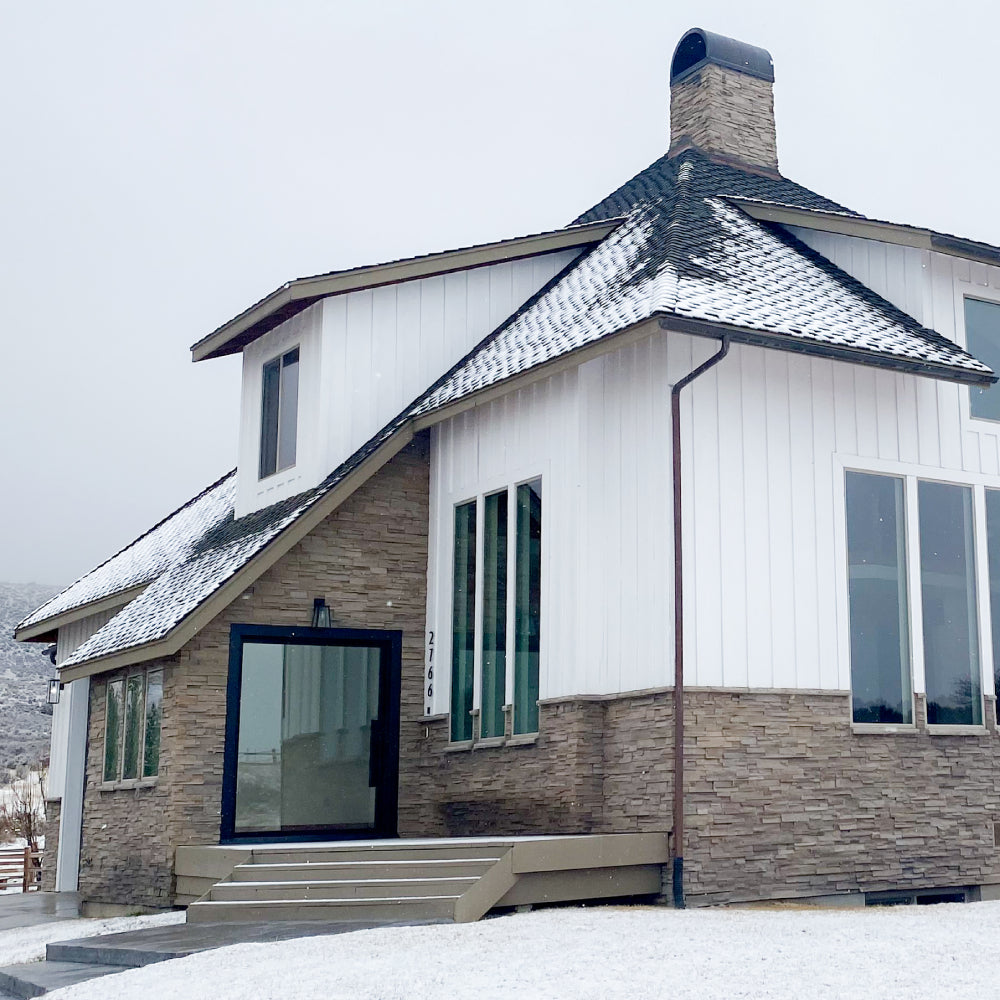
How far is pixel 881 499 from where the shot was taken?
11297mm

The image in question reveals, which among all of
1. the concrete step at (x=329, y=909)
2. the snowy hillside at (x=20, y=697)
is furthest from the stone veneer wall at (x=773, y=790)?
the snowy hillside at (x=20, y=697)

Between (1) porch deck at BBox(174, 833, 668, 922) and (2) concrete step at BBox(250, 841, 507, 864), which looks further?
(2) concrete step at BBox(250, 841, 507, 864)

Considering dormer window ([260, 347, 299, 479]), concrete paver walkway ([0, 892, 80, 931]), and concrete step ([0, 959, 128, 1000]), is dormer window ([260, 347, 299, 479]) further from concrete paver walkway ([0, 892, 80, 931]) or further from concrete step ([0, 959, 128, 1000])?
concrete step ([0, 959, 128, 1000])

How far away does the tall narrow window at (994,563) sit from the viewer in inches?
456

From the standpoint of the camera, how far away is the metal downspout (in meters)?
9.90

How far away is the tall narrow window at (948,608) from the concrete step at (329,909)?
4.39m

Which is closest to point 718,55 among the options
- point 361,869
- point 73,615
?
point 361,869

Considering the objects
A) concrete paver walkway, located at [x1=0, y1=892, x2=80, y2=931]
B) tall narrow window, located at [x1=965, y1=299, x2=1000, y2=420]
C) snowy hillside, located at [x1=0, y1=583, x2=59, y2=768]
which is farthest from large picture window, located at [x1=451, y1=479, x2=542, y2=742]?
snowy hillside, located at [x1=0, y1=583, x2=59, y2=768]

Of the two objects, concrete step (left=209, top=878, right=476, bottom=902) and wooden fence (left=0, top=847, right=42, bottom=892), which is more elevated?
concrete step (left=209, top=878, right=476, bottom=902)

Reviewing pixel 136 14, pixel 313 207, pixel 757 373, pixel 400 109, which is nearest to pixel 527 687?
pixel 757 373

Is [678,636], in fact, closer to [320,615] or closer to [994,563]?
[994,563]

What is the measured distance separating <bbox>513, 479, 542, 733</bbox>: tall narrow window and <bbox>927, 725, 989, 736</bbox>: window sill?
3.16 metres

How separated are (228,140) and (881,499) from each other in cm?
4067

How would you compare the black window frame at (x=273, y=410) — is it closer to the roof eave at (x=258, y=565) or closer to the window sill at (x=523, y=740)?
the roof eave at (x=258, y=565)
